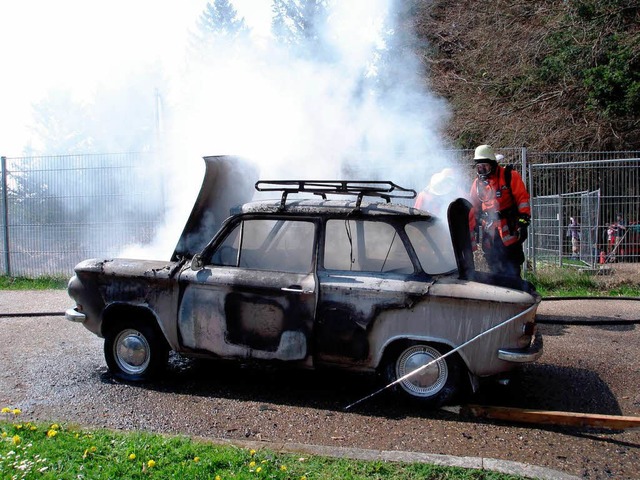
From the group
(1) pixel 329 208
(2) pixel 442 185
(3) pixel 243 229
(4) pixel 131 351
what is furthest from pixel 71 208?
(1) pixel 329 208

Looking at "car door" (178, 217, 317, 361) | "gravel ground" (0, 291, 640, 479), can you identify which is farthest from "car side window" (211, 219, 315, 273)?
"gravel ground" (0, 291, 640, 479)

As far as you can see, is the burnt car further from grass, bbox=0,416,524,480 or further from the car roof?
grass, bbox=0,416,524,480

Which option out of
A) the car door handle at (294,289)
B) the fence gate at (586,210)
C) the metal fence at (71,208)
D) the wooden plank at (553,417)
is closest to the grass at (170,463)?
the wooden plank at (553,417)

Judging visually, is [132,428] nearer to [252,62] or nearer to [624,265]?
[252,62]

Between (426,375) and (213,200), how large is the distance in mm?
2669

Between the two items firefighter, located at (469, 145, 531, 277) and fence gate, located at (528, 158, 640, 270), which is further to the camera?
fence gate, located at (528, 158, 640, 270)

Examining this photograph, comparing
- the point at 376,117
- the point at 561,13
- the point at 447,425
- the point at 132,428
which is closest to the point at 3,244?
the point at 376,117

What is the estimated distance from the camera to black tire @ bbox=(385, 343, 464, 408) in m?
4.79

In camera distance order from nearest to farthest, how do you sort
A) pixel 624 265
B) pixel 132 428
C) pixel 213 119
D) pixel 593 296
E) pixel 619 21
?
pixel 132 428
pixel 213 119
pixel 593 296
pixel 624 265
pixel 619 21

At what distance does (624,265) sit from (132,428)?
28.0 feet

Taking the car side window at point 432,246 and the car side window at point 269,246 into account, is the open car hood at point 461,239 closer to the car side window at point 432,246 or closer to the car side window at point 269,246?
the car side window at point 432,246

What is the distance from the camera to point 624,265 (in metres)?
10.2

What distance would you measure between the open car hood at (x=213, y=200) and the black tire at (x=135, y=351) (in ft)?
2.34

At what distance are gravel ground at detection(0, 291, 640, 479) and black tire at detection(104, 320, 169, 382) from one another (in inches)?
5.7
